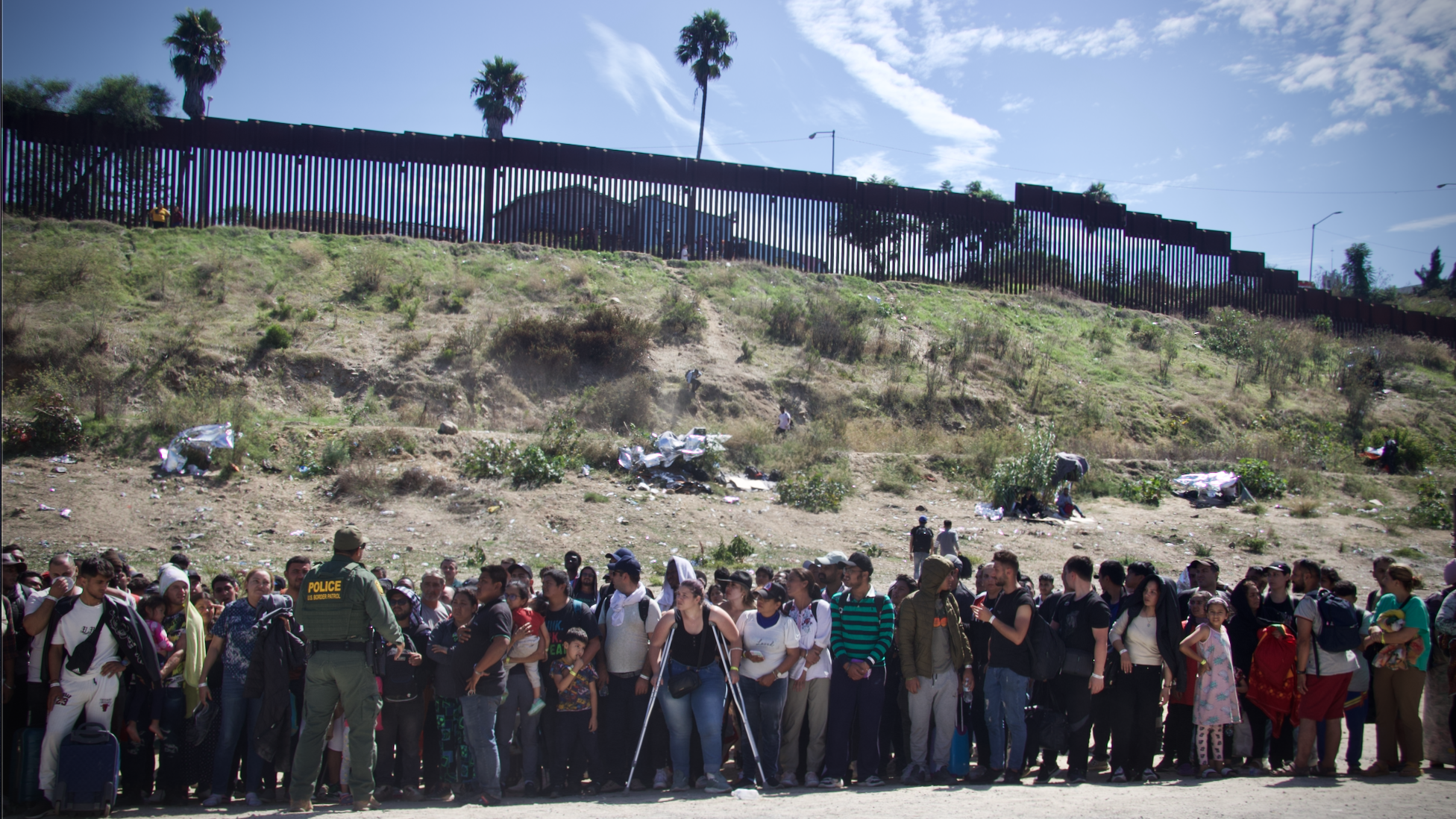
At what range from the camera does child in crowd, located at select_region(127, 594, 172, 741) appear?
18.3 feet

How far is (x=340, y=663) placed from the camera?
5383 mm

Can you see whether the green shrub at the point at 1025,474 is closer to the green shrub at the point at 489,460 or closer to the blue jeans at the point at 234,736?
the green shrub at the point at 489,460

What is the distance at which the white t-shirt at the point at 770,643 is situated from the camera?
599cm

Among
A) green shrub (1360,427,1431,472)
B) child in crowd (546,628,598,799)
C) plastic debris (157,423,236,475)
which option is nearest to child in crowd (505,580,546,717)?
child in crowd (546,628,598,799)

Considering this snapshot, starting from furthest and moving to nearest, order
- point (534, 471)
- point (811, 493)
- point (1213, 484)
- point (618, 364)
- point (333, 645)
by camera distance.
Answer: point (618, 364), point (1213, 484), point (811, 493), point (534, 471), point (333, 645)

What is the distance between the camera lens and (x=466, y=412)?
18.4 m

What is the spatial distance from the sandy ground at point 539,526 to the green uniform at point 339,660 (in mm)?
6637

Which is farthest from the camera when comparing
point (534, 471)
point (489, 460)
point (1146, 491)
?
point (1146, 491)

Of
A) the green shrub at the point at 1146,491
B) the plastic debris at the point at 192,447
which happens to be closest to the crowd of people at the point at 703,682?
the plastic debris at the point at 192,447

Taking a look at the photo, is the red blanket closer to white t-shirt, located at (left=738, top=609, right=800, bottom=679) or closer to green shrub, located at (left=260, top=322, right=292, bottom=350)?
white t-shirt, located at (left=738, top=609, right=800, bottom=679)

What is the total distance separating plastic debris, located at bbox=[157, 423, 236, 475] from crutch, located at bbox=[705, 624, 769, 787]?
463 inches

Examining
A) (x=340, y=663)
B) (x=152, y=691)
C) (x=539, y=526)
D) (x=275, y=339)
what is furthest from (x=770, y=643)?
(x=275, y=339)

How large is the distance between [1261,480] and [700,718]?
17.4 meters

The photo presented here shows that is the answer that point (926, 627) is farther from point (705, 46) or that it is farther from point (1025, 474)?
point (705, 46)
